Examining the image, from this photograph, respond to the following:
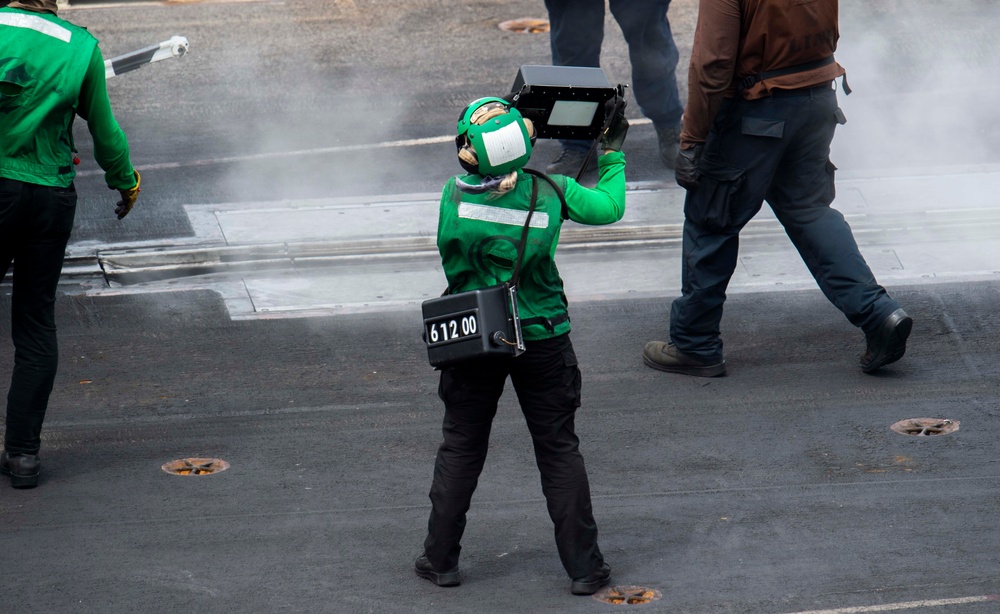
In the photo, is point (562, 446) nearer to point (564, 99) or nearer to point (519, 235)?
point (519, 235)

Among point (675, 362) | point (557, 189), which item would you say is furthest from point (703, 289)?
point (557, 189)

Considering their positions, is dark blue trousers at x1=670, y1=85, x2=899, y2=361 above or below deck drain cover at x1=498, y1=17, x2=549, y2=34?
above

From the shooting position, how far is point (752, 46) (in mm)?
5234

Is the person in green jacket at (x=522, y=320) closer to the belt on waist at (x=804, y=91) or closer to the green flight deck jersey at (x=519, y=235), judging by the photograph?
the green flight deck jersey at (x=519, y=235)

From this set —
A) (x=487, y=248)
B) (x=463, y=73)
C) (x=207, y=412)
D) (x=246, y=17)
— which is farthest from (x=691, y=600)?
(x=246, y=17)

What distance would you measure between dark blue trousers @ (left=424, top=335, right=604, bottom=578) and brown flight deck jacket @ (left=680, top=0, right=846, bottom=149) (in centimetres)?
172

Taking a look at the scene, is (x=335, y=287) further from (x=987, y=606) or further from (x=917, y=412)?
(x=987, y=606)

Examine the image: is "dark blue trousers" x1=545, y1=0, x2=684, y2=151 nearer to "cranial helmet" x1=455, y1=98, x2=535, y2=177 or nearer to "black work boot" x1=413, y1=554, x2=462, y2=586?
"cranial helmet" x1=455, y1=98, x2=535, y2=177

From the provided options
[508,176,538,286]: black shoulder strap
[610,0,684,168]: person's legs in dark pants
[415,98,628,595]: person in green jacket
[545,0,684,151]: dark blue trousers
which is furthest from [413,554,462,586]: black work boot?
[610,0,684,168]: person's legs in dark pants

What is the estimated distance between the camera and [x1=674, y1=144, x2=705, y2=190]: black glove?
543 centimetres

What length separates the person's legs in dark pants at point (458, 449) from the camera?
3990 mm

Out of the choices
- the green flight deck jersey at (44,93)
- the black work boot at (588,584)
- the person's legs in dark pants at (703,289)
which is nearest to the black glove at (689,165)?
the person's legs in dark pants at (703,289)

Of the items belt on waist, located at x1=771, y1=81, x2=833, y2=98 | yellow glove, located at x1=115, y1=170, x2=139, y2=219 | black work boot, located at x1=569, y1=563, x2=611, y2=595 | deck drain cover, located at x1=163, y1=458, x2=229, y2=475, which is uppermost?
belt on waist, located at x1=771, y1=81, x2=833, y2=98

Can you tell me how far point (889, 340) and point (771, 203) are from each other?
79cm
